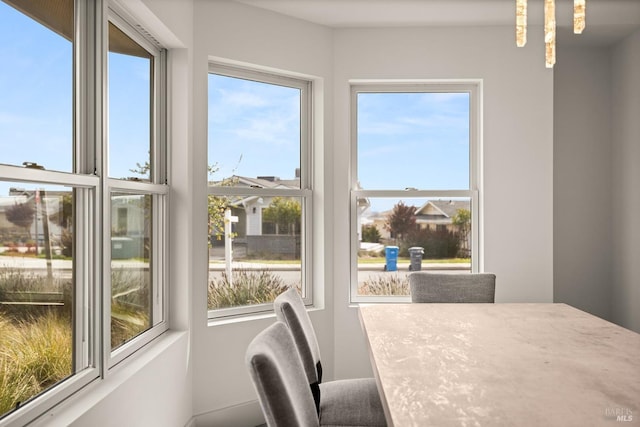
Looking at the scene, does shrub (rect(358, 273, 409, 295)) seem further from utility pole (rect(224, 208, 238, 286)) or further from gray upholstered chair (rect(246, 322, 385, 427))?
gray upholstered chair (rect(246, 322, 385, 427))

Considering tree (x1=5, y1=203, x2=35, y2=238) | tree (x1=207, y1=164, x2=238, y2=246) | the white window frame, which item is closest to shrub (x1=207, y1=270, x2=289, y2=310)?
tree (x1=207, y1=164, x2=238, y2=246)

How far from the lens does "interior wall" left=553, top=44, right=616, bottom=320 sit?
4184 millimetres

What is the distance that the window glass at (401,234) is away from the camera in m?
3.92

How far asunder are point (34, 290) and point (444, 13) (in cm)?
295

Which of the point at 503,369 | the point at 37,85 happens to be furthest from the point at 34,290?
the point at 503,369

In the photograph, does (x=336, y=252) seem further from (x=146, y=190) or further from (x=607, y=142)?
(x=607, y=142)

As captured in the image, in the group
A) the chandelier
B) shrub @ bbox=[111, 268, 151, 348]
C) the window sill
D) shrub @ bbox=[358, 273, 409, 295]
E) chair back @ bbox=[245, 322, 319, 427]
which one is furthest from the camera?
shrub @ bbox=[358, 273, 409, 295]

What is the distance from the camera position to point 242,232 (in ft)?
11.4

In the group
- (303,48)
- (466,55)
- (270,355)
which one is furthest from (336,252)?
(270,355)

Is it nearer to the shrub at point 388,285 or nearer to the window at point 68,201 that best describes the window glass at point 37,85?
the window at point 68,201

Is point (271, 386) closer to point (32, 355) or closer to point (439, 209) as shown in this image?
point (32, 355)

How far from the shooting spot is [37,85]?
5.79 ft

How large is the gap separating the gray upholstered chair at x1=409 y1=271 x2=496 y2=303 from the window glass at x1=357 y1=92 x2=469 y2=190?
39.7 inches

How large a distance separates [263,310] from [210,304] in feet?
1.23
